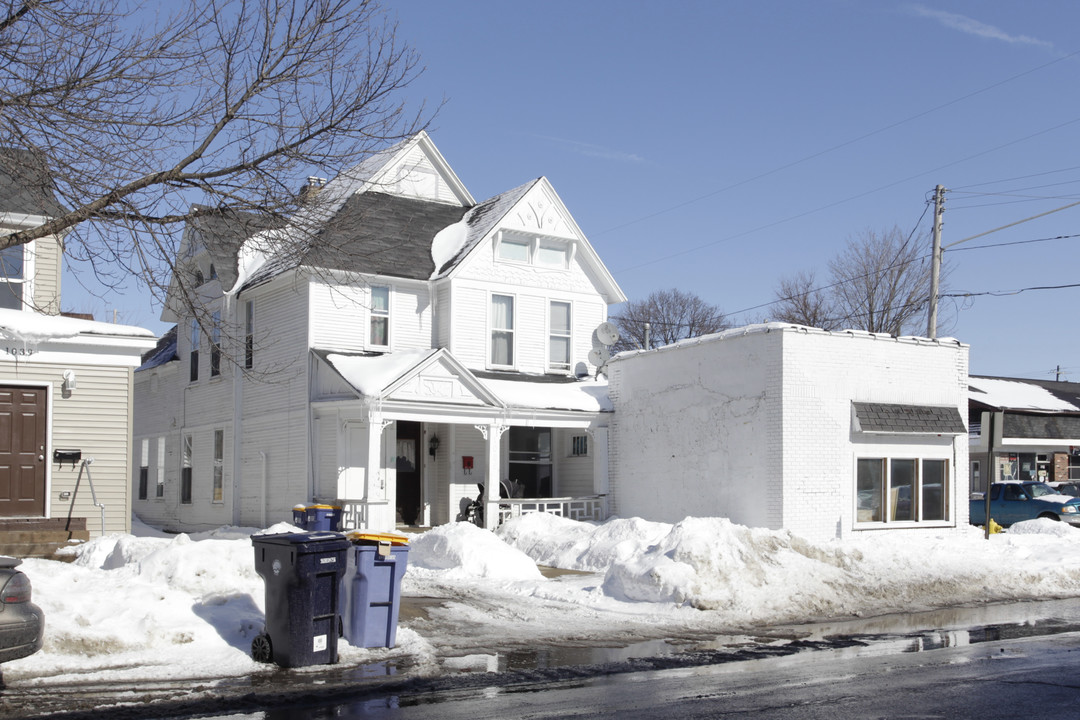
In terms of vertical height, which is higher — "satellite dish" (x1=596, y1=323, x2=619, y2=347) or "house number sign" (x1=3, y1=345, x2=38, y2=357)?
"satellite dish" (x1=596, y1=323, x2=619, y2=347)

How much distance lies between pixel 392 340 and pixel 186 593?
13311 mm

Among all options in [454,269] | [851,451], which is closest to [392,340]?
[454,269]

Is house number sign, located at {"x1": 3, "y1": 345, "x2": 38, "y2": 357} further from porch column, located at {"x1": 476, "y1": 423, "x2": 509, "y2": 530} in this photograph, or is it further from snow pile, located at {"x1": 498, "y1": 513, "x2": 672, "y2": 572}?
snow pile, located at {"x1": 498, "y1": 513, "x2": 672, "y2": 572}

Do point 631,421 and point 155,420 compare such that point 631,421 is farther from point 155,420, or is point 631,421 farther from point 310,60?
point 155,420

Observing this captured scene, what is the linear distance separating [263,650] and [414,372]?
38.3 ft

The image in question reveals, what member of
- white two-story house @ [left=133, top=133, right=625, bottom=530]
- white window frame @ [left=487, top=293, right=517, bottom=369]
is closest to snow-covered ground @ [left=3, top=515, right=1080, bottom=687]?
white two-story house @ [left=133, top=133, right=625, bottom=530]

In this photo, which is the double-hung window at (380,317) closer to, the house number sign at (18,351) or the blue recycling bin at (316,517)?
the blue recycling bin at (316,517)

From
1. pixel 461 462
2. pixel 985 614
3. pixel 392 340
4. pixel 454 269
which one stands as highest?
pixel 454 269

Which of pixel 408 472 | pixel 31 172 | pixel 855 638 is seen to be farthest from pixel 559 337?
pixel 31 172

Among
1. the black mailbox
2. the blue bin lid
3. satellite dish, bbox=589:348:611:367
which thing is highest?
satellite dish, bbox=589:348:611:367

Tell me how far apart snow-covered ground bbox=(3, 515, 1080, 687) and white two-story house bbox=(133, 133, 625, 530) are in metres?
2.99

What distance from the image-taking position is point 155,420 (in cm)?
3116

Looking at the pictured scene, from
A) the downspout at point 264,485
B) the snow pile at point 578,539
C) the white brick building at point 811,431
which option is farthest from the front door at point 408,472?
the white brick building at point 811,431

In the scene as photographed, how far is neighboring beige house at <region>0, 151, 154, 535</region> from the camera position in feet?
58.2
